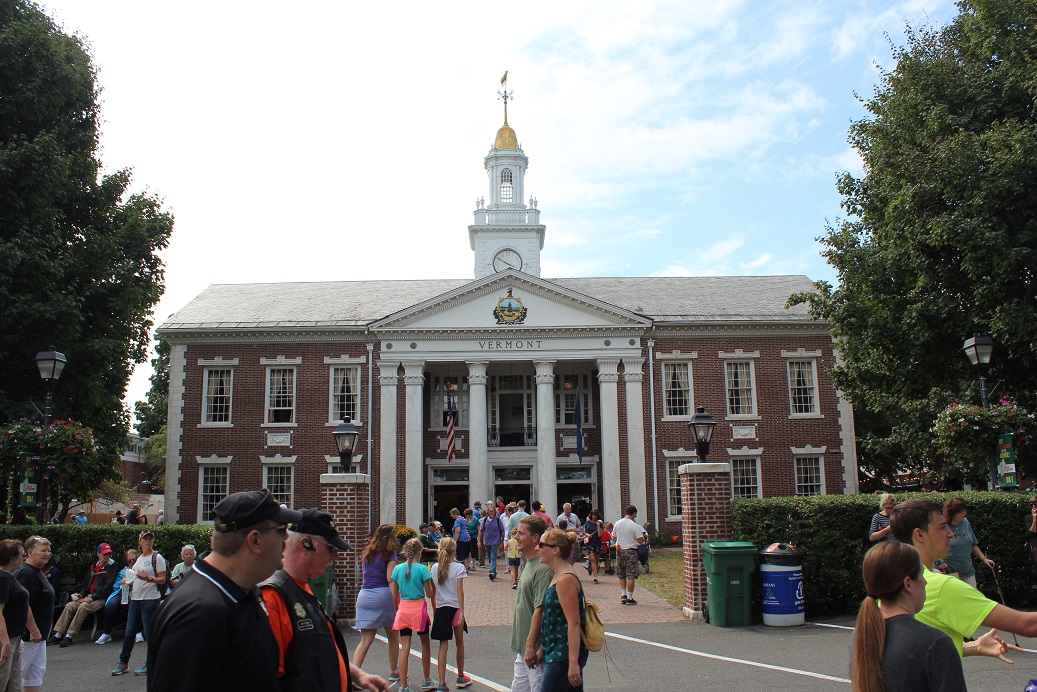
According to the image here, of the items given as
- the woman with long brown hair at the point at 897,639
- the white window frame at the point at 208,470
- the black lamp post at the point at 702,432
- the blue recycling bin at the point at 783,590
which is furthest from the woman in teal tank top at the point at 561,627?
the white window frame at the point at 208,470

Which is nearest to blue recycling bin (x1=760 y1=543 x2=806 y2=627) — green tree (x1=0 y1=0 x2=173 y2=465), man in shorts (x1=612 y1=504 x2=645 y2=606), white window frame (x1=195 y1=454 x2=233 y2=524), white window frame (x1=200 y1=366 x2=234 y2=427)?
man in shorts (x1=612 y1=504 x2=645 y2=606)

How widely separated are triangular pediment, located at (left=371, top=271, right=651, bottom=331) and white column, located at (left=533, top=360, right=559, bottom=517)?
1.86 meters

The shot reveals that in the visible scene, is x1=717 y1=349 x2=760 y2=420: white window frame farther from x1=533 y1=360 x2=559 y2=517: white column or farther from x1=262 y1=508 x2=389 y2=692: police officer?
x1=262 y1=508 x2=389 y2=692: police officer

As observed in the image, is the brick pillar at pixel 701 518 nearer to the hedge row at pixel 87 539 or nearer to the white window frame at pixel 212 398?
the hedge row at pixel 87 539

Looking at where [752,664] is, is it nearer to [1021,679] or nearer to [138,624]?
[1021,679]

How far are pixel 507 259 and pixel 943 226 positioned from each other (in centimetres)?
2369

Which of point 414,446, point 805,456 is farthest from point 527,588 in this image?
point 805,456

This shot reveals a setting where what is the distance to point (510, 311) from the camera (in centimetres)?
3247

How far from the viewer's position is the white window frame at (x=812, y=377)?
33.0m

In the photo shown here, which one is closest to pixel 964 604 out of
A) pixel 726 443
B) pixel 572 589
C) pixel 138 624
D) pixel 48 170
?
pixel 572 589

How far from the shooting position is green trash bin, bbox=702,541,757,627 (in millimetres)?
13320

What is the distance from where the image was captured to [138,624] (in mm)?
12141

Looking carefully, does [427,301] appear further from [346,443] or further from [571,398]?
[346,443]

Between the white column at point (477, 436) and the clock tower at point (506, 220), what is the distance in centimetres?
937
